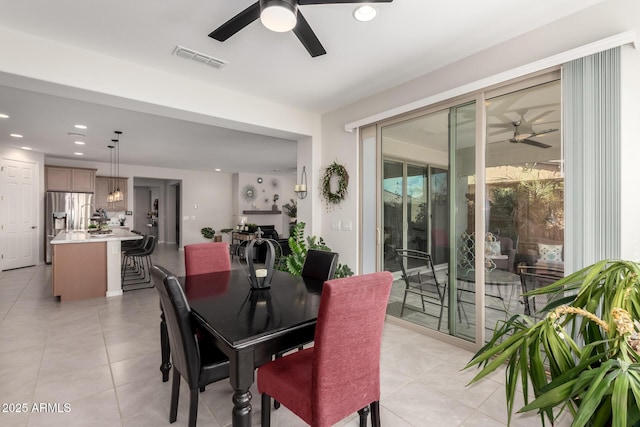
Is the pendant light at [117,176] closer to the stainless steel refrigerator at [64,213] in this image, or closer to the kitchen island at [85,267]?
the stainless steel refrigerator at [64,213]

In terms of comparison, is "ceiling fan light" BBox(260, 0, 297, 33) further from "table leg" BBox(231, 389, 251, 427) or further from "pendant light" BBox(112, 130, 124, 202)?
"pendant light" BBox(112, 130, 124, 202)

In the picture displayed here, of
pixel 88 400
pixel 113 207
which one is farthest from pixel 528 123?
pixel 113 207

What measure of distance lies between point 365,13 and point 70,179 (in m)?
8.57

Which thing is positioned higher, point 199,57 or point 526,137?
point 199,57

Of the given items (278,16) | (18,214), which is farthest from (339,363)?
(18,214)

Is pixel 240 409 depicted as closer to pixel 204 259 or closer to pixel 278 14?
pixel 204 259

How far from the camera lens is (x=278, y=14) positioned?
1.63 metres

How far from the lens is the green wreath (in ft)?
13.3

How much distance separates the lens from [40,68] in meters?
2.48

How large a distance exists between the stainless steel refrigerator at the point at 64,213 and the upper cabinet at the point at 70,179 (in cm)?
20

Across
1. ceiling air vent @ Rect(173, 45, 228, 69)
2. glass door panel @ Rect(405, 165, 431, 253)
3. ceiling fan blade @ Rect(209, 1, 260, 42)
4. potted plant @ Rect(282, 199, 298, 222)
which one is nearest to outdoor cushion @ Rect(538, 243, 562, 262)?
glass door panel @ Rect(405, 165, 431, 253)

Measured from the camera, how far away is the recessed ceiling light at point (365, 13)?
213 centimetres

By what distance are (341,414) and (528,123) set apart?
2.60 m

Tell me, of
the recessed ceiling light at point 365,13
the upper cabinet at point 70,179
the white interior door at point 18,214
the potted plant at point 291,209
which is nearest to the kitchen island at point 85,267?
the white interior door at point 18,214
